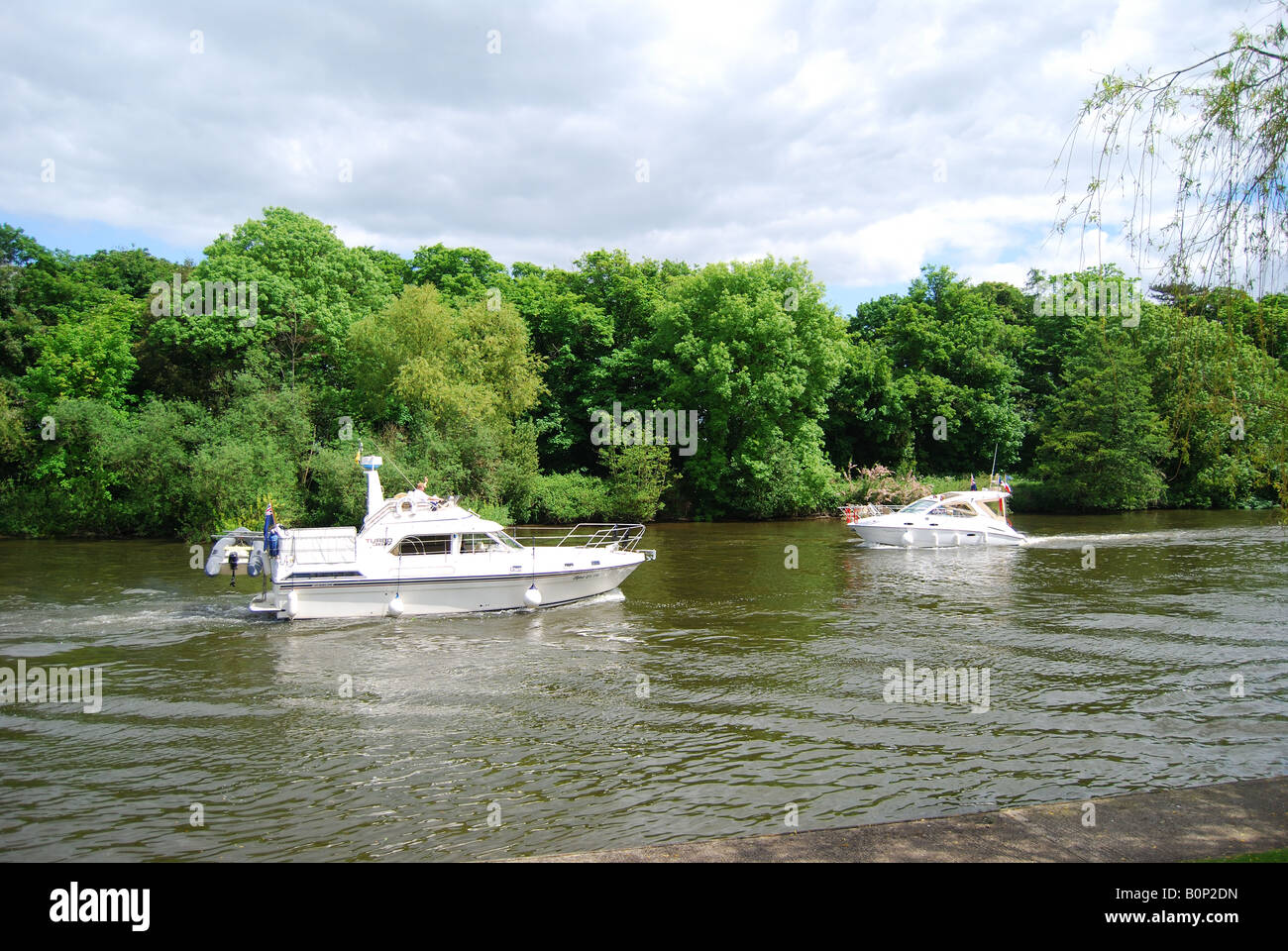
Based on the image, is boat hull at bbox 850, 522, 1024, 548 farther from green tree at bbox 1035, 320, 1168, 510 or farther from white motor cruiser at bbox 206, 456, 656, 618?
green tree at bbox 1035, 320, 1168, 510

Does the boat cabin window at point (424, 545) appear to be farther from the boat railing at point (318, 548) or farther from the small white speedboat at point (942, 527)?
the small white speedboat at point (942, 527)

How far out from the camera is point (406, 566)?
20406 millimetres

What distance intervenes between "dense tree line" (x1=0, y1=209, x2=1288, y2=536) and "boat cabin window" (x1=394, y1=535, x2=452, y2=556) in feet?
55.4

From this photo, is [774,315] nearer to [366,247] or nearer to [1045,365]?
[1045,365]

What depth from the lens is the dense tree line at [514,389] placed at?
3844 cm

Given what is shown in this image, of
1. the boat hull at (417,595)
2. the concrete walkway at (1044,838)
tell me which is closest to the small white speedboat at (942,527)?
the boat hull at (417,595)

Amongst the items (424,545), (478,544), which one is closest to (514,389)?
(478,544)

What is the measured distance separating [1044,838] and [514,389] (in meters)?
37.2

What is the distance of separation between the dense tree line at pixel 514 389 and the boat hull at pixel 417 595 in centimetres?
1666

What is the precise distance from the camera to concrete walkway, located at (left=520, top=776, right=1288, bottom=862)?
22.2 ft

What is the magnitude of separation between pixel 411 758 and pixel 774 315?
3914 centimetres

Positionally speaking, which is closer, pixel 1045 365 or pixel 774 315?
pixel 774 315
